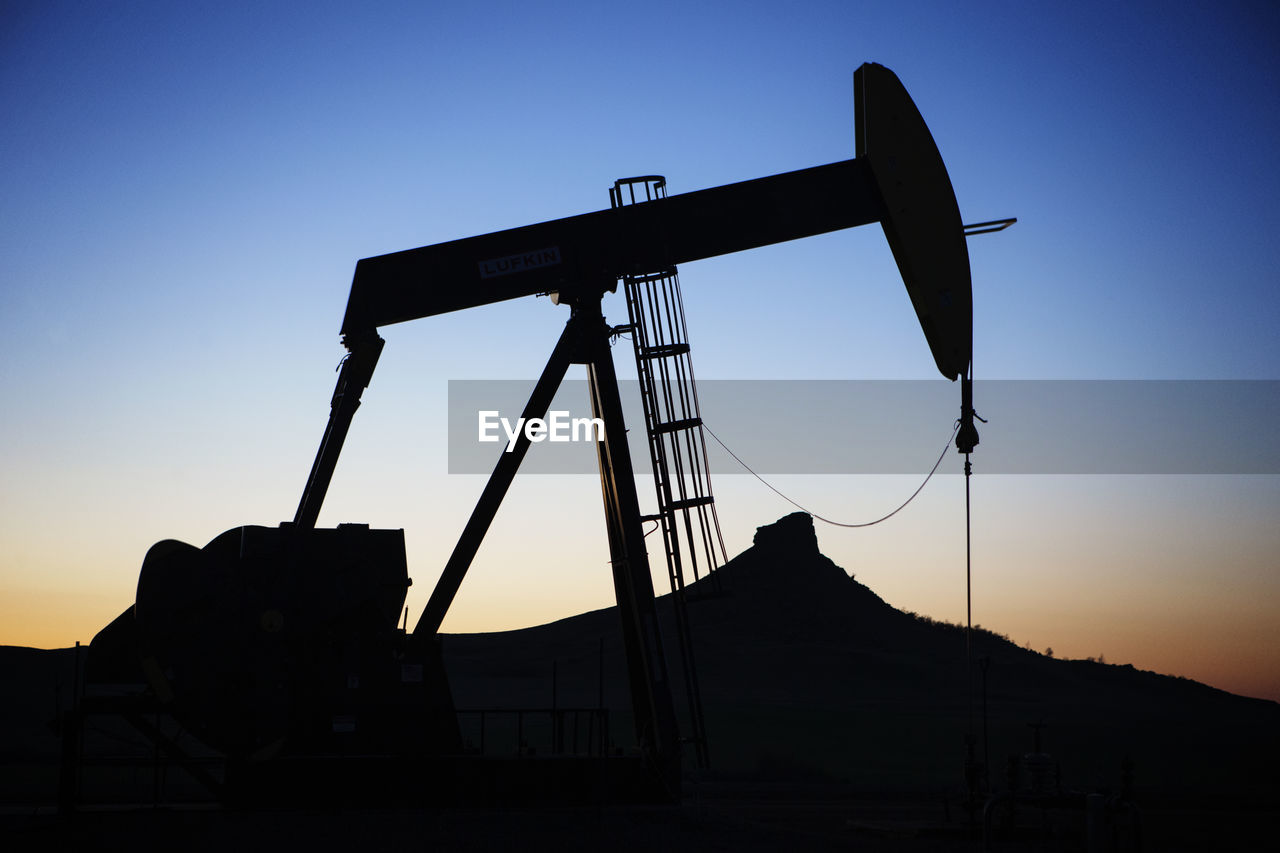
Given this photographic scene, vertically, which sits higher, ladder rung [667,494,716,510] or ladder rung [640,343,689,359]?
ladder rung [640,343,689,359]

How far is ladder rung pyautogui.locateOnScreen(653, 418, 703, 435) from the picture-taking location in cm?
989

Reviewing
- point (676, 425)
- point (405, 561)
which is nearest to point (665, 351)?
point (676, 425)

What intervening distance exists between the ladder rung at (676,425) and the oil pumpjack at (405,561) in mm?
416

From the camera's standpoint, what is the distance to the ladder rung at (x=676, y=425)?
9.89m

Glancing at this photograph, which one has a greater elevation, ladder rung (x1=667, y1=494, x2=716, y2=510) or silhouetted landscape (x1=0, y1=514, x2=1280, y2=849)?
ladder rung (x1=667, y1=494, x2=716, y2=510)

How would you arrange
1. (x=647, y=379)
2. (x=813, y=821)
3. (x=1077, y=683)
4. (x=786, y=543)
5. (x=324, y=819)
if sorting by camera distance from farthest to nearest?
1. (x=786, y=543)
2. (x=1077, y=683)
3. (x=813, y=821)
4. (x=647, y=379)
5. (x=324, y=819)

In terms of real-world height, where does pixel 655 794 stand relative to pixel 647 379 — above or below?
below

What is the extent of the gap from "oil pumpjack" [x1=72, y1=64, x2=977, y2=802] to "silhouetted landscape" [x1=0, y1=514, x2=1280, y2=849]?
0.51 metres

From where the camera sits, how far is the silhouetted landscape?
9.10 metres

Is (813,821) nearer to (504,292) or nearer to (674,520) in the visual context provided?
(674,520)

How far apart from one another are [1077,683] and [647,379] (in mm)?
87125

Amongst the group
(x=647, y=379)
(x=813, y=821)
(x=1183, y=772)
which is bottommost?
(x=1183, y=772)

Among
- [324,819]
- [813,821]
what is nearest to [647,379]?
[324,819]

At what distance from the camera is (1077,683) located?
88562 millimetres
